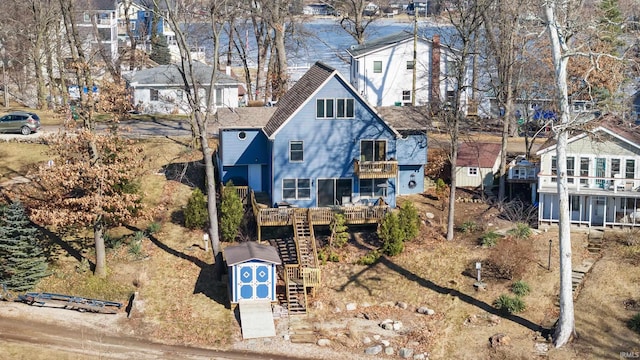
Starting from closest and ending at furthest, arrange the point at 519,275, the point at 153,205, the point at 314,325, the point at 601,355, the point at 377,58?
the point at 601,355, the point at 314,325, the point at 519,275, the point at 153,205, the point at 377,58

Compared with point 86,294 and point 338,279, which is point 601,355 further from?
point 86,294

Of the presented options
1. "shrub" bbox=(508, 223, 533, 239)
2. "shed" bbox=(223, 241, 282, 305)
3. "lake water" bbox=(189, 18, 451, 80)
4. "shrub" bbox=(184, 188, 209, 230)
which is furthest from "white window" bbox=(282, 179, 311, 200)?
"lake water" bbox=(189, 18, 451, 80)

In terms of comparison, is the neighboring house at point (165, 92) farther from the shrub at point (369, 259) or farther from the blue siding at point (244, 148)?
the shrub at point (369, 259)

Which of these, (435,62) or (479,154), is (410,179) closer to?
(479,154)

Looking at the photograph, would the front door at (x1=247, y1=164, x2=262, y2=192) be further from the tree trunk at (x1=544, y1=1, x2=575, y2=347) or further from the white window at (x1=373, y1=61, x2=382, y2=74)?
the white window at (x1=373, y1=61, x2=382, y2=74)

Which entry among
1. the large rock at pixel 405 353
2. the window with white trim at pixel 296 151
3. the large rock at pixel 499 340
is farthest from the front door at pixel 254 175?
the large rock at pixel 499 340

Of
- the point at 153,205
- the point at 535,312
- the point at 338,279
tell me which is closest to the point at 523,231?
the point at 535,312
